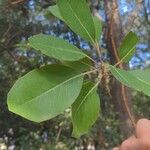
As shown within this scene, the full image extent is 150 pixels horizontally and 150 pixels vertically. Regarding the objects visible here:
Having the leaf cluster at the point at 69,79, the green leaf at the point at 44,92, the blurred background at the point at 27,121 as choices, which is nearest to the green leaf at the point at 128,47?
the leaf cluster at the point at 69,79

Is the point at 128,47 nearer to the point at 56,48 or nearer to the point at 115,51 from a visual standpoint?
the point at 115,51

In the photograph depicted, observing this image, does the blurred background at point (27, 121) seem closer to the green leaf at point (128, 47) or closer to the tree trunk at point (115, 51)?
the tree trunk at point (115, 51)

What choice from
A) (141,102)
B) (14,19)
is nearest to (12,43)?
(14,19)

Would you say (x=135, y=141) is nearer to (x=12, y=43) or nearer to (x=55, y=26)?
(x=12, y=43)

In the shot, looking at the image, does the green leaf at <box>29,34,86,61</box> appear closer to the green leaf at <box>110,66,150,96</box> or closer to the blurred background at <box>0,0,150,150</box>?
the green leaf at <box>110,66,150,96</box>

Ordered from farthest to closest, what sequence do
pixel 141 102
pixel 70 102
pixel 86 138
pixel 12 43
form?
1. pixel 141 102
2. pixel 86 138
3. pixel 12 43
4. pixel 70 102

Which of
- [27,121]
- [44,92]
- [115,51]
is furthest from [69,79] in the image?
[27,121]
